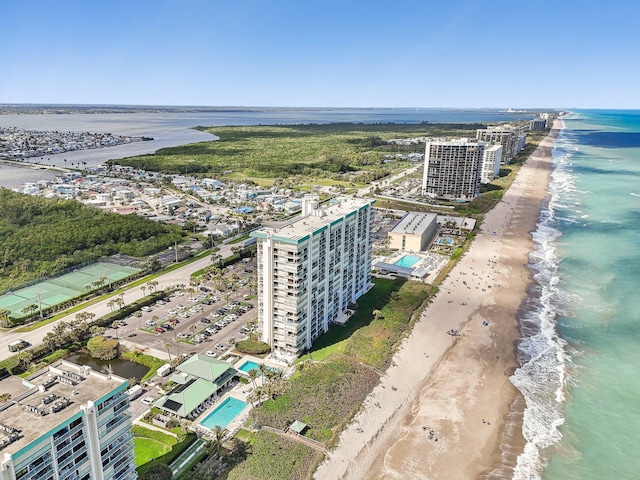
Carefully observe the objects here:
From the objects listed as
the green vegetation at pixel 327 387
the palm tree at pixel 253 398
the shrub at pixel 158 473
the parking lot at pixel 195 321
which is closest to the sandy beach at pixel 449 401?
the green vegetation at pixel 327 387

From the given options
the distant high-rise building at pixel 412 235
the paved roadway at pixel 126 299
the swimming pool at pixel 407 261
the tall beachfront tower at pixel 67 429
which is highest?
the tall beachfront tower at pixel 67 429

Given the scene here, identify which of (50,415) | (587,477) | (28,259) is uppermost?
(50,415)

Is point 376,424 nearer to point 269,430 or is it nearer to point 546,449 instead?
point 269,430

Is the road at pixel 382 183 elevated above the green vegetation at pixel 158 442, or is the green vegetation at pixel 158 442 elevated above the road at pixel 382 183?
the road at pixel 382 183

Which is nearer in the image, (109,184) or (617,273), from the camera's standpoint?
(617,273)

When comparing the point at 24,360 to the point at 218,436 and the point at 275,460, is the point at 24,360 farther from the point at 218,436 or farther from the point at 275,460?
the point at 275,460

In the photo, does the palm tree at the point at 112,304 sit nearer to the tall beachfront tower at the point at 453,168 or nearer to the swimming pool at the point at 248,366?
the swimming pool at the point at 248,366

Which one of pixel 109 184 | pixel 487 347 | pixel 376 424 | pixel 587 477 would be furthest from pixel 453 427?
pixel 109 184

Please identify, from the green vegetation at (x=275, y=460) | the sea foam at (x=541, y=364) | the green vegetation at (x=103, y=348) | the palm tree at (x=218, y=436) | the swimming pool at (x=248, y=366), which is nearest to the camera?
the green vegetation at (x=275, y=460)
